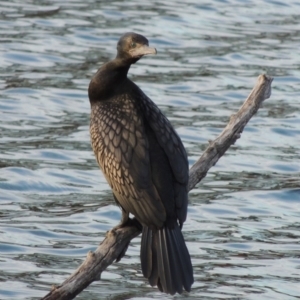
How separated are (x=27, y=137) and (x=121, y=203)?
15.1 ft

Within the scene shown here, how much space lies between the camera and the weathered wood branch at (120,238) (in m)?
5.31

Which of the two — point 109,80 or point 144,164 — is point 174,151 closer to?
point 144,164

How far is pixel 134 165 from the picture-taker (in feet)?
19.9

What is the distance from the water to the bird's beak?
79.3 inches

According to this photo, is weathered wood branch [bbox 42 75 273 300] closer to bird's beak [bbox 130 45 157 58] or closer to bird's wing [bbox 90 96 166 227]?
bird's wing [bbox 90 96 166 227]

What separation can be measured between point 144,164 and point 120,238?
1.51ft

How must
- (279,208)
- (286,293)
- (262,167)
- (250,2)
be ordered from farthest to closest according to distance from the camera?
(250,2)
(262,167)
(279,208)
(286,293)

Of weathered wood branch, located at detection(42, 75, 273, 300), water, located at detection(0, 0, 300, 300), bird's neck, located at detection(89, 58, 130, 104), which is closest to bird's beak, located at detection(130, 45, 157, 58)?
bird's neck, located at detection(89, 58, 130, 104)

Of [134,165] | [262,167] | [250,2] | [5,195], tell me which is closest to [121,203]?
[134,165]

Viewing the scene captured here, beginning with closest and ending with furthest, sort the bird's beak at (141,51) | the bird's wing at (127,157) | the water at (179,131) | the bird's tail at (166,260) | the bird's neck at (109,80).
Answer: the bird's tail at (166,260) < the bird's wing at (127,157) < the bird's beak at (141,51) < the bird's neck at (109,80) < the water at (179,131)

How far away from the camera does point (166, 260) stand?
19.2 feet

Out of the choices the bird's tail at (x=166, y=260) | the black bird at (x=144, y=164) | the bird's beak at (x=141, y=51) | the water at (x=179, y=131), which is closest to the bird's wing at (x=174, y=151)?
the black bird at (x=144, y=164)

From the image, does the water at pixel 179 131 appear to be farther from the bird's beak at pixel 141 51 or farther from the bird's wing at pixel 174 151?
the bird's beak at pixel 141 51

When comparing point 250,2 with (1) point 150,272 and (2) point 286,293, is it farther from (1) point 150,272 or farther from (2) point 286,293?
(1) point 150,272
